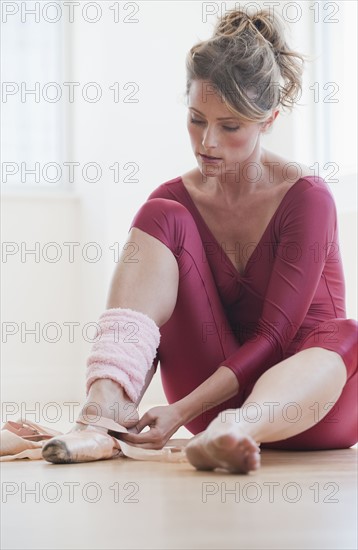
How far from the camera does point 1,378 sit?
4.30m

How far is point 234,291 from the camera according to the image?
6.04 feet

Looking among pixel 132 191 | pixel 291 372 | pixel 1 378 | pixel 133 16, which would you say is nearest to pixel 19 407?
pixel 1 378

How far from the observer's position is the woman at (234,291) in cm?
161

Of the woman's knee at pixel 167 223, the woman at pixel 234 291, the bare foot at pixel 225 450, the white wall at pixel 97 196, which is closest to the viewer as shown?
the bare foot at pixel 225 450

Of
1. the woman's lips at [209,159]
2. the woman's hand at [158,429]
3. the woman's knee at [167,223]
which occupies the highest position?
the woman's lips at [209,159]

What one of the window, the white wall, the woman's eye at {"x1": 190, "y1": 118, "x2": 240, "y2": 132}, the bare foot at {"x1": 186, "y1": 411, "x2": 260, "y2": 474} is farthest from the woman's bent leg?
the window

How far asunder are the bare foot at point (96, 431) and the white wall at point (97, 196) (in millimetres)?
2475

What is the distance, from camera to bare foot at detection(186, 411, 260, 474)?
50.3 inches

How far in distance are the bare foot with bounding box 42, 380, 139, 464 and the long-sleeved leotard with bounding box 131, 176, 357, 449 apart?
146 millimetres

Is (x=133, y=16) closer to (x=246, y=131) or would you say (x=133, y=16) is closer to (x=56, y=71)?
(x=56, y=71)

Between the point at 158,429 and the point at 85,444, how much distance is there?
163 mm

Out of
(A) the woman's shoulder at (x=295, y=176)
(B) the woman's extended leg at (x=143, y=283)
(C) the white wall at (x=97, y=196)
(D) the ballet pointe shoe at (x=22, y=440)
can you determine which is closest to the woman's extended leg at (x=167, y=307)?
(B) the woman's extended leg at (x=143, y=283)

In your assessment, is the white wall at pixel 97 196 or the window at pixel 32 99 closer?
the white wall at pixel 97 196

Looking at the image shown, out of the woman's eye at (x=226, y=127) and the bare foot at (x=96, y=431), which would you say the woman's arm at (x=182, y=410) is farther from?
the woman's eye at (x=226, y=127)
